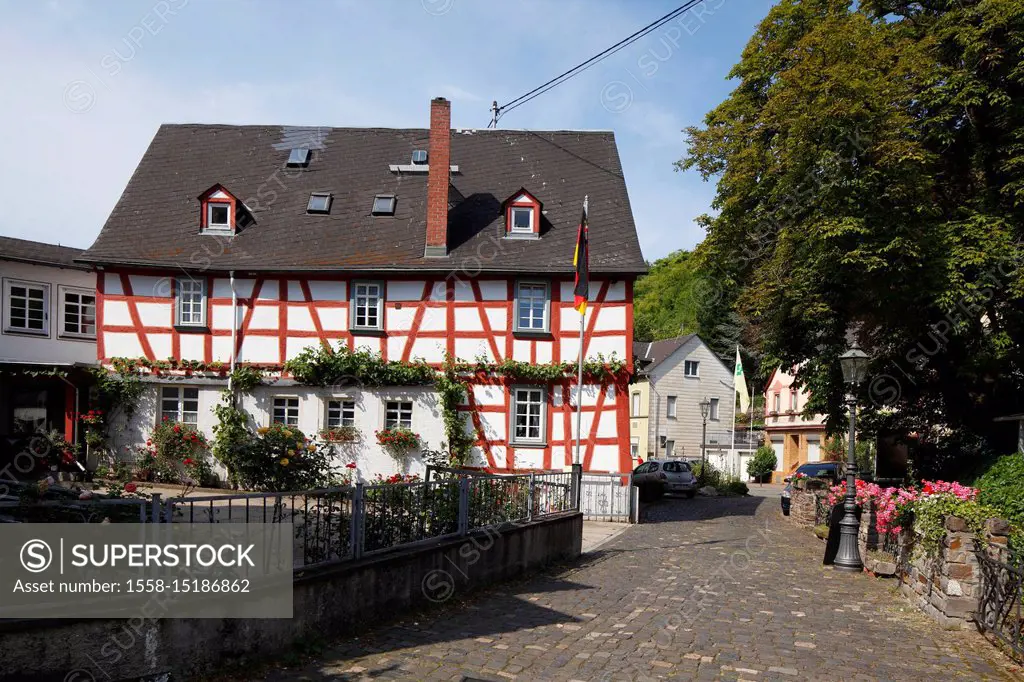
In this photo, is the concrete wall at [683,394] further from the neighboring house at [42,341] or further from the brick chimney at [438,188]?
the neighboring house at [42,341]

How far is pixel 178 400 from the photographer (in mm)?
22062

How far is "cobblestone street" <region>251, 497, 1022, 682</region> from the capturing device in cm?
744

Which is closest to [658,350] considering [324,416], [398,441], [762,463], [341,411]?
[762,463]

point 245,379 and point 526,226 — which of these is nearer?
point 245,379

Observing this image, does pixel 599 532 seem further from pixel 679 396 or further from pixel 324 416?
pixel 679 396

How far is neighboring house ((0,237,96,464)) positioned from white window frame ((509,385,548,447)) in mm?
11302

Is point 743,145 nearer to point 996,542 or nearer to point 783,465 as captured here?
point 996,542

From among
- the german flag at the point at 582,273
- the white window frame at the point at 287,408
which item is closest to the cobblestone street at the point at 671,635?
the german flag at the point at 582,273

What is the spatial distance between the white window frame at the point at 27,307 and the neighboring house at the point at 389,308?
4076mm

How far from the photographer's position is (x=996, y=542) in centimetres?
927

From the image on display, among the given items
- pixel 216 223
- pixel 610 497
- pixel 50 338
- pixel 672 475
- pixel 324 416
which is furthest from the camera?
pixel 672 475

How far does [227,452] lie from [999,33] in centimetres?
2001

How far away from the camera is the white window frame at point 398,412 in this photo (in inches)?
863

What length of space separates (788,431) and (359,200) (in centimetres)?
3632
